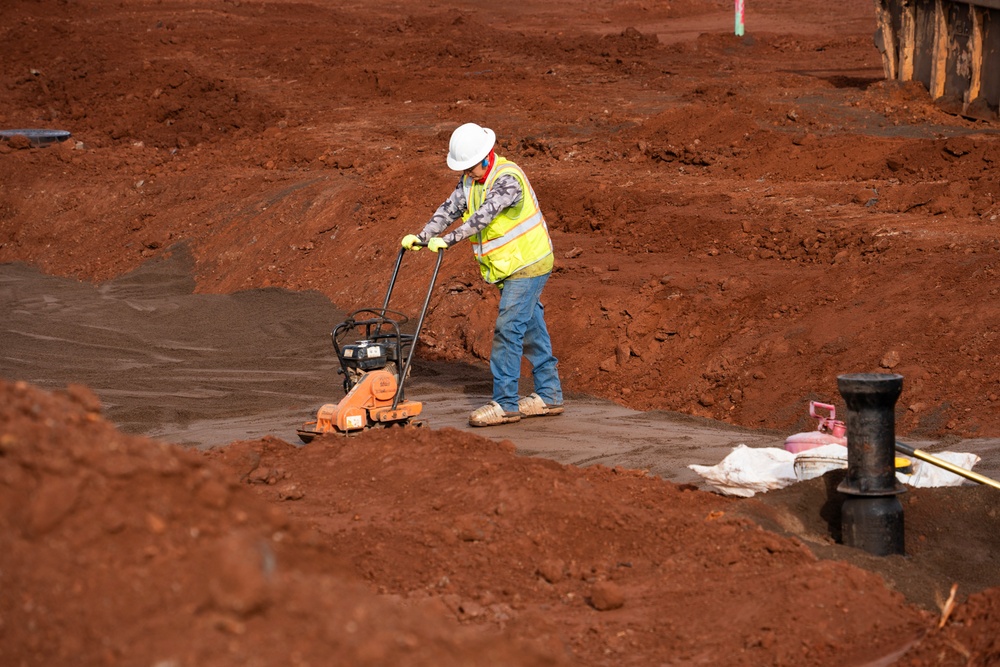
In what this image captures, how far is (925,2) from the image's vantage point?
17906 mm

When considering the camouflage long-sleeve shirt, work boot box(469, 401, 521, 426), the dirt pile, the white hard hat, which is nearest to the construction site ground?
the dirt pile

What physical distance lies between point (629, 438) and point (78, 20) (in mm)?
24880

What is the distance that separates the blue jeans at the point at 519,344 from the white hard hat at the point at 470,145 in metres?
0.95

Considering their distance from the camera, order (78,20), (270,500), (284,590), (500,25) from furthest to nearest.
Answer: (500,25) < (78,20) < (270,500) < (284,590)

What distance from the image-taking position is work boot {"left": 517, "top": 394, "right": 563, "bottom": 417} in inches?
355

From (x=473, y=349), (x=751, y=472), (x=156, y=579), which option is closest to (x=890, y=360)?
(x=751, y=472)

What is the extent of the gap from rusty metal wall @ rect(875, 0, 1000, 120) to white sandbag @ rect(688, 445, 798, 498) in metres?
10.9

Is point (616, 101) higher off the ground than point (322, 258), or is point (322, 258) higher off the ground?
point (616, 101)

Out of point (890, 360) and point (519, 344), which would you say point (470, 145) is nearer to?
point (519, 344)

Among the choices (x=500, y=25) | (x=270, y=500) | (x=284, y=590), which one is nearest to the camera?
(x=284, y=590)

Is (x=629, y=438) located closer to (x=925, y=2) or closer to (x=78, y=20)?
(x=925, y=2)

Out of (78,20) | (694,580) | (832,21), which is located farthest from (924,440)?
(78,20)

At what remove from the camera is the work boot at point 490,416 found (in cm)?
876

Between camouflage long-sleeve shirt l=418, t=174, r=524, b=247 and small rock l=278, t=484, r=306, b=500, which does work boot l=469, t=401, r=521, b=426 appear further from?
small rock l=278, t=484, r=306, b=500
